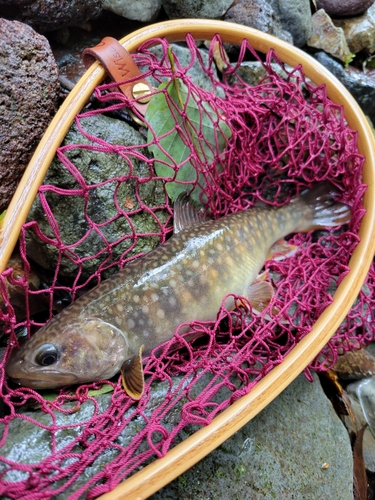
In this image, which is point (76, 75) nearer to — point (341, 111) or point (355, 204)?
point (341, 111)

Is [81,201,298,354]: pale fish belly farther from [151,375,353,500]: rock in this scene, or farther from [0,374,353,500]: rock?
[151,375,353,500]: rock

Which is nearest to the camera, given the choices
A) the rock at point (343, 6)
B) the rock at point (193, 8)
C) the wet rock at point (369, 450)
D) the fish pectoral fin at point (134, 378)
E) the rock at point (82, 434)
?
the rock at point (82, 434)

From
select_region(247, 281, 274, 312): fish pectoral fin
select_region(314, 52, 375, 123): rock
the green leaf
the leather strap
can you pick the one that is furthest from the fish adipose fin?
select_region(314, 52, 375, 123): rock

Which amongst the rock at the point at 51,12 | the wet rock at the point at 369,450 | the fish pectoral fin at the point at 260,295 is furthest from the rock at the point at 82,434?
the rock at the point at 51,12

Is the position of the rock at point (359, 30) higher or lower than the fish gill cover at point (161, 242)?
higher

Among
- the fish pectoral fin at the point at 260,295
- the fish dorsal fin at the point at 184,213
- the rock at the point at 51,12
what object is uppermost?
the rock at the point at 51,12

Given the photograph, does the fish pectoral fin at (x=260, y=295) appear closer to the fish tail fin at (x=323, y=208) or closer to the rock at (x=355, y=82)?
the fish tail fin at (x=323, y=208)
